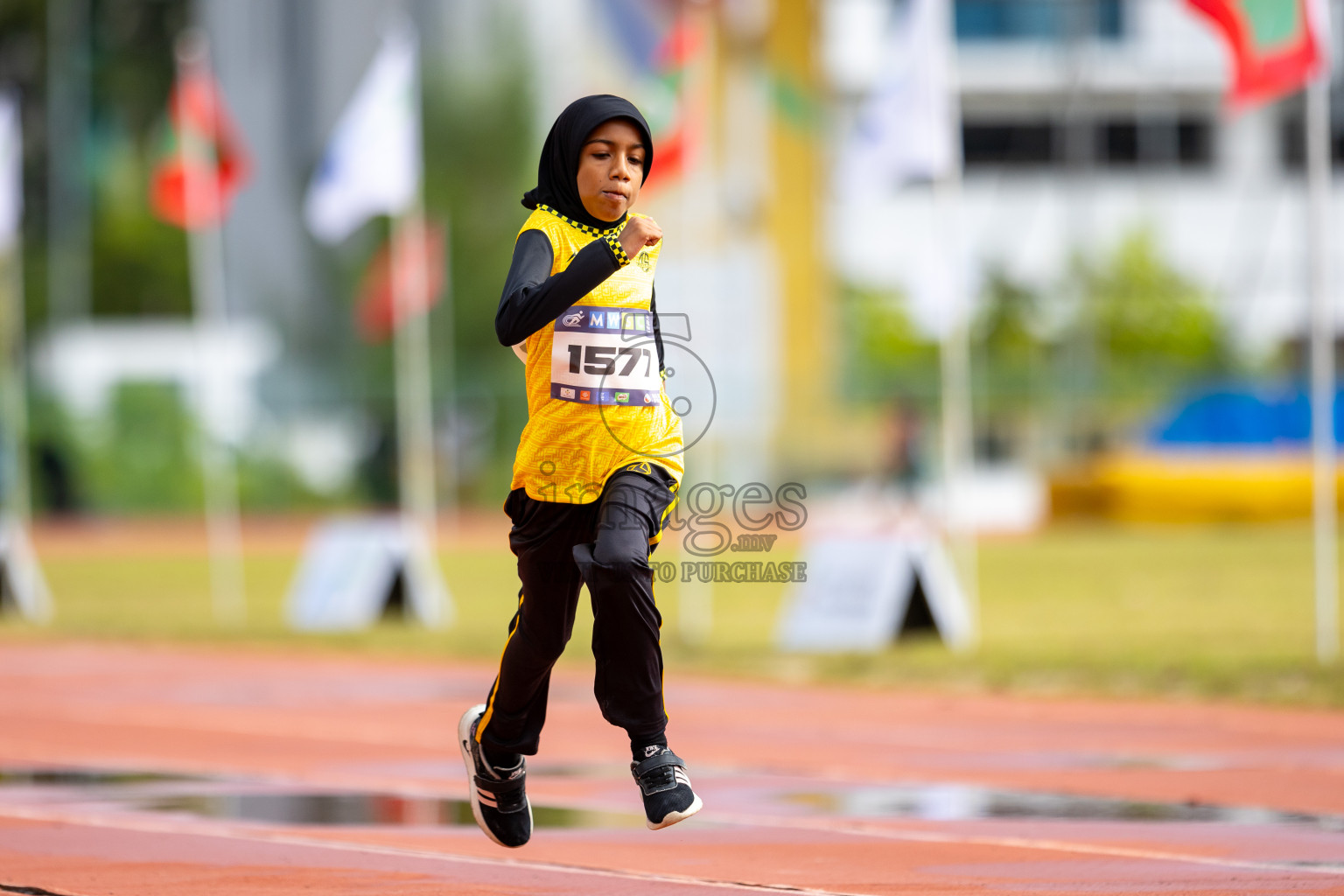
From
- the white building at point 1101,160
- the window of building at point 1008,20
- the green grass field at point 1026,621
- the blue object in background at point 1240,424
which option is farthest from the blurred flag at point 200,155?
the window of building at point 1008,20

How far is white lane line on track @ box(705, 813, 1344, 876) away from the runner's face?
98.9 inches

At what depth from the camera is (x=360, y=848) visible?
6352mm

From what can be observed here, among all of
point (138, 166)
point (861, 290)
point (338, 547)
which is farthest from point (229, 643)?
point (138, 166)

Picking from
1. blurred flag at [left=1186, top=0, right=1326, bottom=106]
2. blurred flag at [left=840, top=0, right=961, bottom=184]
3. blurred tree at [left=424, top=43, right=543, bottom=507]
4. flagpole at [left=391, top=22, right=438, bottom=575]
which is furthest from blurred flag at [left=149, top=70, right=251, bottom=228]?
blurred tree at [left=424, top=43, right=543, bottom=507]

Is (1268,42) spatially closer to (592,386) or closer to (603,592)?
(592,386)

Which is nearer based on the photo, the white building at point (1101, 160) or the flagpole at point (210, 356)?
the flagpole at point (210, 356)

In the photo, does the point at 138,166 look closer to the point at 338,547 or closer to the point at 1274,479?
the point at 1274,479

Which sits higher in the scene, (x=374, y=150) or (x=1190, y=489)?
(x=374, y=150)

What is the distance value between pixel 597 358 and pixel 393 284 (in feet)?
81.2

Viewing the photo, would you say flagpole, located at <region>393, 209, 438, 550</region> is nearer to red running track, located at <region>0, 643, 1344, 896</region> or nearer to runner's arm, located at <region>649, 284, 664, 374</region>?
red running track, located at <region>0, 643, 1344, 896</region>

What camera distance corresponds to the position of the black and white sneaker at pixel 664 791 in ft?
17.0

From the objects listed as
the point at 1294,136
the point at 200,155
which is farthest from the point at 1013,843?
the point at 1294,136

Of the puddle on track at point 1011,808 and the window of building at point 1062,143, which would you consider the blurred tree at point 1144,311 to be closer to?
the window of building at point 1062,143

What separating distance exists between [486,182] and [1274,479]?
94.5 ft
